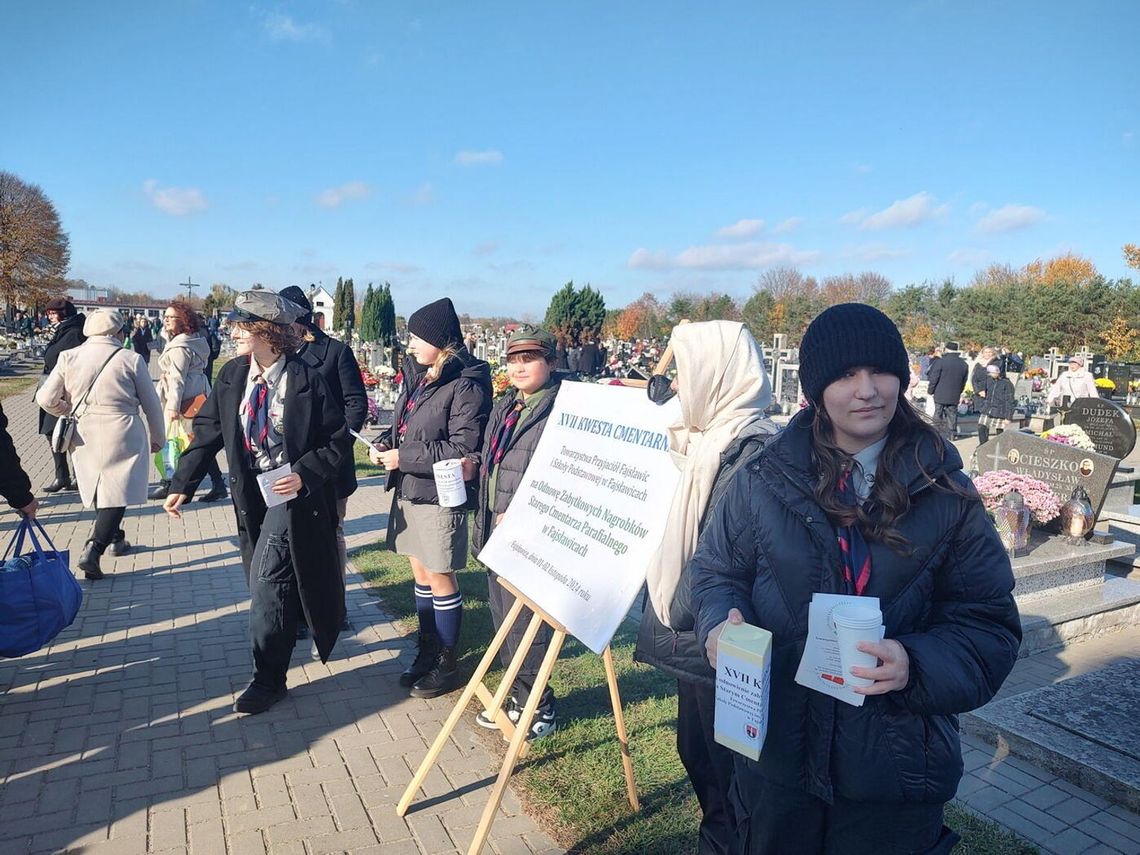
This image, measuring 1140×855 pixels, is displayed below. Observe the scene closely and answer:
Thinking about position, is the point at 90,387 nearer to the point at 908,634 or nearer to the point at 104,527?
the point at 104,527

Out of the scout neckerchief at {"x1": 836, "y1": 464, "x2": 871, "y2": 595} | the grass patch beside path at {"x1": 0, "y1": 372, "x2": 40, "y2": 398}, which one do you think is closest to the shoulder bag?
the scout neckerchief at {"x1": 836, "y1": 464, "x2": 871, "y2": 595}

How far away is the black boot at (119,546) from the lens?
22.0 ft

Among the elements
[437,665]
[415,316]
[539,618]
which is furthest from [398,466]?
[539,618]

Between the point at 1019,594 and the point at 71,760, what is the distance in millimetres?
5845

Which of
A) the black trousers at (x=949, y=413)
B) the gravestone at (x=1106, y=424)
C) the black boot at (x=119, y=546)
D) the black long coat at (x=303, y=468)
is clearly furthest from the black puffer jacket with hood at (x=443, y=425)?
the black trousers at (x=949, y=413)

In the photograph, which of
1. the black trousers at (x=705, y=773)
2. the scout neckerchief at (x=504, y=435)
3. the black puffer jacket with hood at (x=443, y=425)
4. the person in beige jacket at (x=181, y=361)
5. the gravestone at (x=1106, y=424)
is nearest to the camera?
the black trousers at (x=705, y=773)

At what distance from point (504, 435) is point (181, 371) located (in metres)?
4.88

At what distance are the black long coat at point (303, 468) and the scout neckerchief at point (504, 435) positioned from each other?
2.66 feet

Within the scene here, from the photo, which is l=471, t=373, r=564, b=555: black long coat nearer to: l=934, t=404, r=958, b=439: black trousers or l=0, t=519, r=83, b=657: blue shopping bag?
l=0, t=519, r=83, b=657: blue shopping bag

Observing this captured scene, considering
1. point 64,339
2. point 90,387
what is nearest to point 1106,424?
point 90,387

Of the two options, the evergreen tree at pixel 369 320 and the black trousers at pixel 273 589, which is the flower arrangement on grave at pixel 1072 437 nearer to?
the black trousers at pixel 273 589

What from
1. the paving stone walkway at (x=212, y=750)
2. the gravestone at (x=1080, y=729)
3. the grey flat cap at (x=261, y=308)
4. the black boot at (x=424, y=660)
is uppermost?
the grey flat cap at (x=261, y=308)

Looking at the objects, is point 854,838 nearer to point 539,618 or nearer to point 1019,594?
point 539,618

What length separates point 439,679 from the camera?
4270 mm
